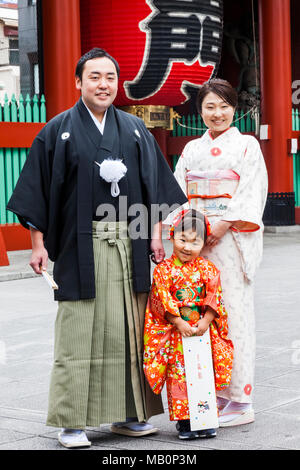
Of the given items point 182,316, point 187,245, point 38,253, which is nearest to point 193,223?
point 187,245

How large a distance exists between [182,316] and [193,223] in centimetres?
42

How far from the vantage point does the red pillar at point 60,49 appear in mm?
11281

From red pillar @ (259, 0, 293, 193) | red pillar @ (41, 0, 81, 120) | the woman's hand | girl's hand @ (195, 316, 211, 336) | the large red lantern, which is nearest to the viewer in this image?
girl's hand @ (195, 316, 211, 336)

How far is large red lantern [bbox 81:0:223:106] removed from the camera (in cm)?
1075

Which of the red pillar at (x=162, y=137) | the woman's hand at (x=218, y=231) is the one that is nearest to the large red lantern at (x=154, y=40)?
the red pillar at (x=162, y=137)

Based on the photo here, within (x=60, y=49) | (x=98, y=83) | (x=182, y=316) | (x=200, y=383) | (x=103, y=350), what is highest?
(x=60, y=49)

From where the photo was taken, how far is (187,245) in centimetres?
372

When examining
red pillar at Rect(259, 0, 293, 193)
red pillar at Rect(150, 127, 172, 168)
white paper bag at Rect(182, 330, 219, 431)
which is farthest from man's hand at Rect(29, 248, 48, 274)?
red pillar at Rect(150, 127, 172, 168)

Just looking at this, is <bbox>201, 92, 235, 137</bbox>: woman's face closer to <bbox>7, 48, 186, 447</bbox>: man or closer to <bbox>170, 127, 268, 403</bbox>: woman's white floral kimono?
<bbox>170, 127, 268, 403</bbox>: woman's white floral kimono

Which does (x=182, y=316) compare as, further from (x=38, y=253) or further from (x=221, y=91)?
(x=221, y=91)

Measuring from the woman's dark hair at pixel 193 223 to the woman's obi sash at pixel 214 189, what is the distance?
213mm

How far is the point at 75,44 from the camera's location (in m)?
11.4

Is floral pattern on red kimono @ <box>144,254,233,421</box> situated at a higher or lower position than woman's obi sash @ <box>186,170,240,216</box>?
lower

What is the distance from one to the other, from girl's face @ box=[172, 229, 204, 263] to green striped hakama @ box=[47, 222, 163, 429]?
0.75 ft
